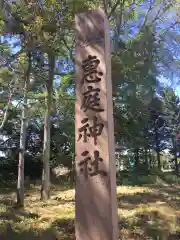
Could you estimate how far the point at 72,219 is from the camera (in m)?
7.20

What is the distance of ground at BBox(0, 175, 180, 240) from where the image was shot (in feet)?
20.7

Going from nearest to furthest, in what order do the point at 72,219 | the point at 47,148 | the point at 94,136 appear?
the point at 94,136 < the point at 72,219 < the point at 47,148

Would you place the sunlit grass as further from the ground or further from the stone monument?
the stone monument

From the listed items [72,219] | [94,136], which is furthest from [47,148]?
[94,136]

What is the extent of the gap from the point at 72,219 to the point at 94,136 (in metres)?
3.96

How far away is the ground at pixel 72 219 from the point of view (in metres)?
6.30

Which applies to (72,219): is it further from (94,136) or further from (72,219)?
(94,136)

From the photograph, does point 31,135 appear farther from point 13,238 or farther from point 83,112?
point 83,112

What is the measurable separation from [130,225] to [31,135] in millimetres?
12971

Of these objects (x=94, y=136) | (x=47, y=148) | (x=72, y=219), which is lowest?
(x=72, y=219)

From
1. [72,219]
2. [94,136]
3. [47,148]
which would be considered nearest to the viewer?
[94,136]

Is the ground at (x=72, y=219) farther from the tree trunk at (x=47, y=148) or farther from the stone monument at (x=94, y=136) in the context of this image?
the stone monument at (x=94, y=136)

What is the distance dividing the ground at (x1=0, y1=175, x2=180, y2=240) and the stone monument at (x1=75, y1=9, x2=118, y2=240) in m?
2.74

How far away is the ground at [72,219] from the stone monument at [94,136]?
2742 mm
